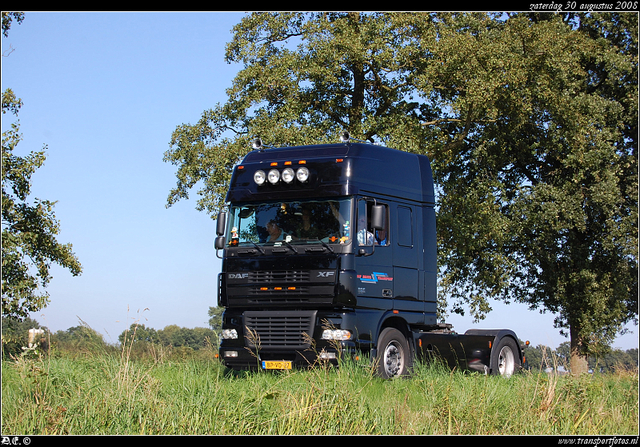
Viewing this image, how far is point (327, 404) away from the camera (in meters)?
8.11

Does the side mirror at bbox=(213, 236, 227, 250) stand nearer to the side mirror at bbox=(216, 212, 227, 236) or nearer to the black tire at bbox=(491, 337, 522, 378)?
the side mirror at bbox=(216, 212, 227, 236)

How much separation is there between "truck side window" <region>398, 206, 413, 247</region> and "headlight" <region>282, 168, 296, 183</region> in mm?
1865

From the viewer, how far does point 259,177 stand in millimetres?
11836

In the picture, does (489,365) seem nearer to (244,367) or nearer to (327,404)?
(244,367)

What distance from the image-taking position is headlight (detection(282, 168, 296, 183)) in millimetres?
11547

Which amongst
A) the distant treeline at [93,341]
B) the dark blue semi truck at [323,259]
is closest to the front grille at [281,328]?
the dark blue semi truck at [323,259]

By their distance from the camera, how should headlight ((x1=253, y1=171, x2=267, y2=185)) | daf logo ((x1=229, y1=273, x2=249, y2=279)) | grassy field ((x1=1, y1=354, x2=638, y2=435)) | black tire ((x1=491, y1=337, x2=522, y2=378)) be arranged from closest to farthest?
grassy field ((x1=1, y1=354, x2=638, y2=435)) → daf logo ((x1=229, y1=273, x2=249, y2=279)) → headlight ((x1=253, y1=171, x2=267, y2=185)) → black tire ((x1=491, y1=337, x2=522, y2=378))

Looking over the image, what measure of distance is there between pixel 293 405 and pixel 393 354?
4122mm

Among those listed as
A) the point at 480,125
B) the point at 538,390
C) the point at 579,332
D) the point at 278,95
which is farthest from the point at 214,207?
the point at 538,390

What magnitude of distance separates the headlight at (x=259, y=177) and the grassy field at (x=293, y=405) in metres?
3.45

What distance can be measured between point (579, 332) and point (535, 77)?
900cm

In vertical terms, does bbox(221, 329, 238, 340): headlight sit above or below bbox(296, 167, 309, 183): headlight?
below

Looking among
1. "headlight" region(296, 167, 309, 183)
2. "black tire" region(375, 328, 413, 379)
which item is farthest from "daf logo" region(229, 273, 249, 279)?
"black tire" region(375, 328, 413, 379)

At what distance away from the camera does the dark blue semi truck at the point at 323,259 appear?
35.9 feet
